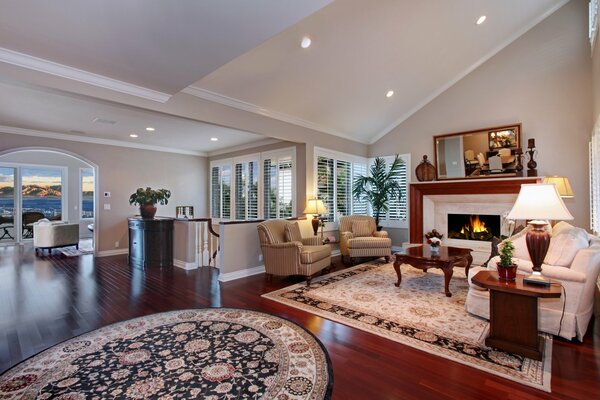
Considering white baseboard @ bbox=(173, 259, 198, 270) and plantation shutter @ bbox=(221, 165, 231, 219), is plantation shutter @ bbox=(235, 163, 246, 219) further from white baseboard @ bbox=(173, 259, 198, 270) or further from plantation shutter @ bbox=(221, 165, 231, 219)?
white baseboard @ bbox=(173, 259, 198, 270)

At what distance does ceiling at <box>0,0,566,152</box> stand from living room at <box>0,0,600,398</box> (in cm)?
3

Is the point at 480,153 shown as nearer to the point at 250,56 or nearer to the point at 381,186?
the point at 381,186

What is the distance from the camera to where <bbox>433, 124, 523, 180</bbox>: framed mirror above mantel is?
573 centimetres

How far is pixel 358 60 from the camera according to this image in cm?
495

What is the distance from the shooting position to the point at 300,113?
5.84 metres

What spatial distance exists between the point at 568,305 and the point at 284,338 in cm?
269

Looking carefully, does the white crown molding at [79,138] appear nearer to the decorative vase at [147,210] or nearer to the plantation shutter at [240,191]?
the plantation shutter at [240,191]

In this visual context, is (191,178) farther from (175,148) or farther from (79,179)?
(79,179)

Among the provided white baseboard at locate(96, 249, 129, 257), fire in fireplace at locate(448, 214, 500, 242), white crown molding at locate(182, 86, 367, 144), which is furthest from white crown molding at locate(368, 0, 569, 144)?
white baseboard at locate(96, 249, 129, 257)

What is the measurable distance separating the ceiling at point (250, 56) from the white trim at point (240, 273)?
2.78 metres

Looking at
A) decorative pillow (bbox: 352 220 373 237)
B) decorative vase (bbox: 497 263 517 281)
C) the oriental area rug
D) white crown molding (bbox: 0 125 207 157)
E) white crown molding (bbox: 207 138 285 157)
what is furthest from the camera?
white crown molding (bbox: 207 138 285 157)

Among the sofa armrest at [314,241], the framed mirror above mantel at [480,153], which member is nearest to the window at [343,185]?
the framed mirror above mantel at [480,153]

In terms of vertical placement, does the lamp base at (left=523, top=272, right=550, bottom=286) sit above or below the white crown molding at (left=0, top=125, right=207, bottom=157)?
below

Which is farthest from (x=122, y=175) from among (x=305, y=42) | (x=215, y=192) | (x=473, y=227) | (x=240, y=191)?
(x=473, y=227)
